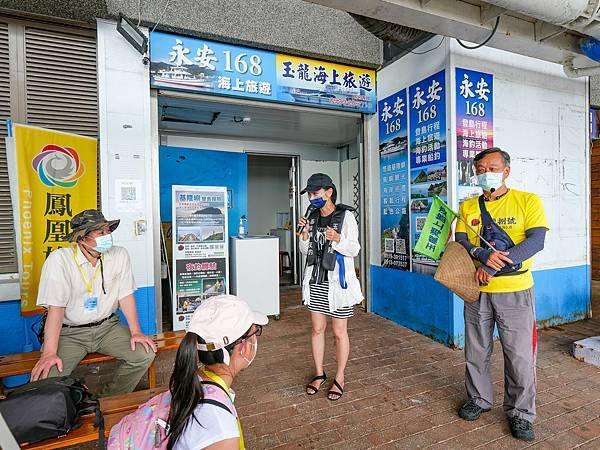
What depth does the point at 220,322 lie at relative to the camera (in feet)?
3.43

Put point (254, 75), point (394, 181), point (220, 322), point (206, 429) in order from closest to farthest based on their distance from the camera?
point (206, 429)
point (220, 322)
point (254, 75)
point (394, 181)

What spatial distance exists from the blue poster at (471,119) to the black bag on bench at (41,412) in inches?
122

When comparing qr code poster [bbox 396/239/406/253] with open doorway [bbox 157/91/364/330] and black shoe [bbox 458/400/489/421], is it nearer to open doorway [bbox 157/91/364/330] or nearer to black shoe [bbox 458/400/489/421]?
open doorway [bbox 157/91/364/330]

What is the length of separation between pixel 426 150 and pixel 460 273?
68.4 inches

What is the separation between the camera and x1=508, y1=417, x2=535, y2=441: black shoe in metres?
1.94

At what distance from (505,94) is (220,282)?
11.1 feet

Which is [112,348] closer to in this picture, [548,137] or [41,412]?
[41,412]

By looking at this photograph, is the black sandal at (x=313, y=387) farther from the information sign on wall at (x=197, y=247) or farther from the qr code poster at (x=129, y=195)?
the qr code poster at (x=129, y=195)

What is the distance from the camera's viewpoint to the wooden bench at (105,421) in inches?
52.3

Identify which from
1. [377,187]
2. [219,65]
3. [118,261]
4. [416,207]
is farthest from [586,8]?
[118,261]

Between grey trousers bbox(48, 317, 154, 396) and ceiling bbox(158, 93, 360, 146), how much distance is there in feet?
7.07

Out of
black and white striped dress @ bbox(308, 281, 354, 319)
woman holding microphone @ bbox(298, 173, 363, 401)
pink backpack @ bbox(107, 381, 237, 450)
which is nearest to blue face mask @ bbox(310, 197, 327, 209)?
woman holding microphone @ bbox(298, 173, 363, 401)

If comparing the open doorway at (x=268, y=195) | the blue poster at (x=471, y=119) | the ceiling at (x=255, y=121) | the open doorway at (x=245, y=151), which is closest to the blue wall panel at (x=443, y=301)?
the open doorway at (x=245, y=151)

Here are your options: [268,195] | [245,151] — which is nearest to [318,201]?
[245,151]
